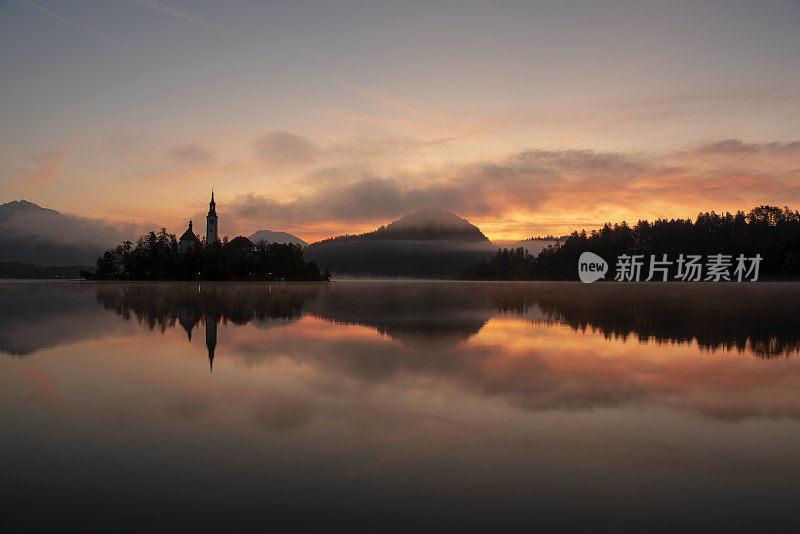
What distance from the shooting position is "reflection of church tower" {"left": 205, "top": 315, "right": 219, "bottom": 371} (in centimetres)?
1686

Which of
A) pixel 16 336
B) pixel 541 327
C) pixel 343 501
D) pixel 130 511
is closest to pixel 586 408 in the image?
pixel 343 501

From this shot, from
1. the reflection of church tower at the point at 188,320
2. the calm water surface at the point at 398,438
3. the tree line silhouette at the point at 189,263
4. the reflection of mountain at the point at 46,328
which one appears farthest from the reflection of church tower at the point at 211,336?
the tree line silhouette at the point at 189,263

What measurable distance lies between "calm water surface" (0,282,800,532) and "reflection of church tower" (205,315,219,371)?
0.66ft

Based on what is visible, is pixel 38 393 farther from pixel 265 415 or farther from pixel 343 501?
pixel 343 501

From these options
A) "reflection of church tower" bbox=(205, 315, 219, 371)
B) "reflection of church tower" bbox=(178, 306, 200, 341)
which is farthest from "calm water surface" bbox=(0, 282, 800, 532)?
"reflection of church tower" bbox=(178, 306, 200, 341)

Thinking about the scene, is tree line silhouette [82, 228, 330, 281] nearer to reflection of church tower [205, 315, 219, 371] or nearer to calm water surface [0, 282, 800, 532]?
reflection of church tower [205, 315, 219, 371]

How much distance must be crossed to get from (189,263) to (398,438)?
578 feet

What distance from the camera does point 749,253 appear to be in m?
196

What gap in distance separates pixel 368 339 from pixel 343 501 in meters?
15.7

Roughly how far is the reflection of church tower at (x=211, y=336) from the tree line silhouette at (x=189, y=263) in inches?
5680

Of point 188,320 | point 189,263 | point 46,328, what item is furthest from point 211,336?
→ point 189,263

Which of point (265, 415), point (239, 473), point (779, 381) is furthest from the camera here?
point (779, 381)

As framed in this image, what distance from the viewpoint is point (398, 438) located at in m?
8.98

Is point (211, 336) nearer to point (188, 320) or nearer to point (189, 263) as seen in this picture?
point (188, 320)
